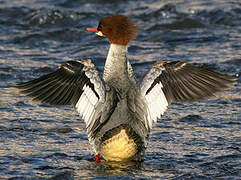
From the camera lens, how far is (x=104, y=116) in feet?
19.0

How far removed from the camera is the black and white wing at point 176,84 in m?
6.01

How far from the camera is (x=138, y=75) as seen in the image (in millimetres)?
9289

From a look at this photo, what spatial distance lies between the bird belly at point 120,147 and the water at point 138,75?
0.49ft

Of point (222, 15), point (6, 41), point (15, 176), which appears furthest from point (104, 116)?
point (222, 15)

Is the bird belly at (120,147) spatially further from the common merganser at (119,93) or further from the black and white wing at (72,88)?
the black and white wing at (72,88)

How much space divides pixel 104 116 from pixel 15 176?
3.48ft

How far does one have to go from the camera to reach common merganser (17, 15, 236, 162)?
578 cm

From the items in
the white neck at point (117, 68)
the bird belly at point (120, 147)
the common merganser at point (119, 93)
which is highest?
the white neck at point (117, 68)

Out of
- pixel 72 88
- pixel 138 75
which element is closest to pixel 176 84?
pixel 72 88

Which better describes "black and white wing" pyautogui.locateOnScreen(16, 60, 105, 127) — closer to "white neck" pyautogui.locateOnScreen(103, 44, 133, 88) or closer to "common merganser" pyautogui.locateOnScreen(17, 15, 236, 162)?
"common merganser" pyautogui.locateOnScreen(17, 15, 236, 162)

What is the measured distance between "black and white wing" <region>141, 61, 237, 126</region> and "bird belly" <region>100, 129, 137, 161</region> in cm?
46

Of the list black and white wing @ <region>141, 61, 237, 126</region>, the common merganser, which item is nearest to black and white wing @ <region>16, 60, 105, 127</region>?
the common merganser

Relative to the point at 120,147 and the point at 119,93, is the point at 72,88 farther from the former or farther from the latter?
the point at 120,147

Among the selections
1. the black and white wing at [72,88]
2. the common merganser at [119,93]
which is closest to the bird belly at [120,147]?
the common merganser at [119,93]
